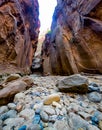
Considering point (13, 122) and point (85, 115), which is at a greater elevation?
point (13, 122)

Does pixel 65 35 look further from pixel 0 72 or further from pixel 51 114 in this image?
pixel 51 114

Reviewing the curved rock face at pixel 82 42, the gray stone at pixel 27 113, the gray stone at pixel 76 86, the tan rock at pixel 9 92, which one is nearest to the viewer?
the gray stone at pixel 27 113

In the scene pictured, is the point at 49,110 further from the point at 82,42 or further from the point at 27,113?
the point at 82,42

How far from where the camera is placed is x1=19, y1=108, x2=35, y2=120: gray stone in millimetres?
2207

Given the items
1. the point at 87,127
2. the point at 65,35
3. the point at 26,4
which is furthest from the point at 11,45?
the point at 87,127

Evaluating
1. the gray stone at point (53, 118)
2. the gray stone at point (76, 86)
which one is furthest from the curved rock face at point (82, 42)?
the gray stone at point (53, 118)

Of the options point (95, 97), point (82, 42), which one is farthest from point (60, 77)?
point (95, 97)

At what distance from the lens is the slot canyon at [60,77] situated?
2141 millimetres

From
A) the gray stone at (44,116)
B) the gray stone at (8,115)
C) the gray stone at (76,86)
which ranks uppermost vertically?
the gray stone at (76,86)

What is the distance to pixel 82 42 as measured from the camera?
864cm

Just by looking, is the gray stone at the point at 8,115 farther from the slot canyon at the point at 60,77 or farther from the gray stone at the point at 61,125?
the gray stone at the point at 61,125

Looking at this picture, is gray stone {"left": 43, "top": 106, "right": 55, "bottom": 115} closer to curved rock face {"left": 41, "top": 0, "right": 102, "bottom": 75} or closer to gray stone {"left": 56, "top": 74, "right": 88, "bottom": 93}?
gray stone {"left": 56, "top": 74, "right": 88, "bottom": 93}

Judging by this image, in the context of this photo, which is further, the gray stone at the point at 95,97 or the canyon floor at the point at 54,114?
the gray stone at the point at 95,97

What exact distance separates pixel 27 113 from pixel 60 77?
18.4 ft
